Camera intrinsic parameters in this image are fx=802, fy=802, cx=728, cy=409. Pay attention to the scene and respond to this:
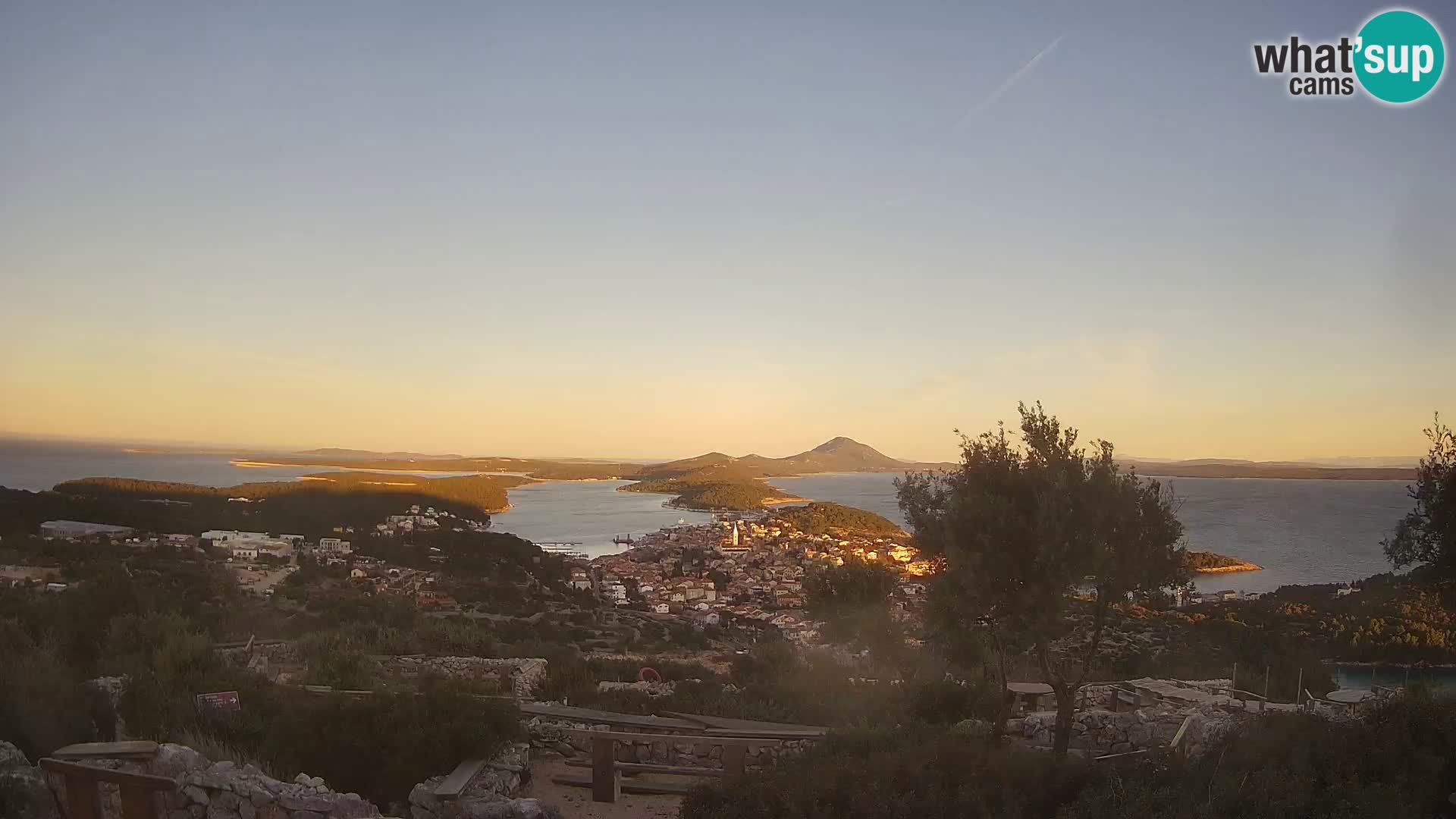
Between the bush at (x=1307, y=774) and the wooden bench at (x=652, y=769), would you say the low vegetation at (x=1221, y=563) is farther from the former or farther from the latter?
the wooden bench at (x=652, y=769)

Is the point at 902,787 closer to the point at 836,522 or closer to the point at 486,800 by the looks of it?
the point at 486,800

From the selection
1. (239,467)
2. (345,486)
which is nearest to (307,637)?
(345,486)

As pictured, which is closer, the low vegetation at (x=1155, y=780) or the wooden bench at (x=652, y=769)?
the low vegetation at (x=1155, y=780)

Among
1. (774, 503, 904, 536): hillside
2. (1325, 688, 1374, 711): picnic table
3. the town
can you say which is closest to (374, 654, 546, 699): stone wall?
the town

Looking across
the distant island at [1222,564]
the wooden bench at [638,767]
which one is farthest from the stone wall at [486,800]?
the distant island at [1222,564]

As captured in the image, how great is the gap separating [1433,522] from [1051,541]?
4.29 m

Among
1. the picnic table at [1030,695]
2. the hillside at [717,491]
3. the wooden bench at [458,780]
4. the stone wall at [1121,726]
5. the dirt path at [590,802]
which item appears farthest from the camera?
the hillside at [717,491]

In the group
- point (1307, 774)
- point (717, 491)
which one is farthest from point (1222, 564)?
point (717, 491)

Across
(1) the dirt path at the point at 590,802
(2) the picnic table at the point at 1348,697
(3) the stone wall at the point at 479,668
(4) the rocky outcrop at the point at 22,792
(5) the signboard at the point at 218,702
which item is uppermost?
(4) the rocky outcrop at the point at 22,792

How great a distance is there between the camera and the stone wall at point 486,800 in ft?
18.5

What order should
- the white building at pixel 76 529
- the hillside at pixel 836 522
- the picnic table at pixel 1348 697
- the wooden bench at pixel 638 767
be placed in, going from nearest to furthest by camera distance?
the wooden bench at pixel 638 767
the picnic table at pixel 1348 697
the white building at pixel 76 529
the hillside at pixel 836 522

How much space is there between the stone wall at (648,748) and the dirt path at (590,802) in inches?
19.6

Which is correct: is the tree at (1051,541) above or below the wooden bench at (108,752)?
above

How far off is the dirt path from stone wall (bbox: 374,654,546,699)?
2475 mm
